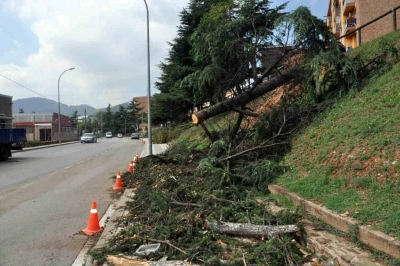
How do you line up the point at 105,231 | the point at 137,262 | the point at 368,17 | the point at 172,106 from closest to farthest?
the point at 137,262
the point at 105,231
the point at 368,17
the point at 172,106

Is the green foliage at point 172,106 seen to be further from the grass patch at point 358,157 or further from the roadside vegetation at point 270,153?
the grass patch at point 358,157

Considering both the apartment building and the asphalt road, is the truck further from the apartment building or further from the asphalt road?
the apartment building

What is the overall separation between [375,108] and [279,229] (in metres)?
3.60

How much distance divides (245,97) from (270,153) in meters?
3.01

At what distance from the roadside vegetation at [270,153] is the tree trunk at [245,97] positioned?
3cm

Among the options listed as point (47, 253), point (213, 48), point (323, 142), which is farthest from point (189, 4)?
point (47, 253)

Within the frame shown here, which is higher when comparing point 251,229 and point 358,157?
point 358,157

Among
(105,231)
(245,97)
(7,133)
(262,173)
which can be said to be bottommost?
(105,231)

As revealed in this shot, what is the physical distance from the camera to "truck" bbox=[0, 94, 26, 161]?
69.4 ft

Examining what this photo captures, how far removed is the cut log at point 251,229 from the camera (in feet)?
14.9

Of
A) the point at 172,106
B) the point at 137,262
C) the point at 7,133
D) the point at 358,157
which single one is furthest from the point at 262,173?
the point at 172,106

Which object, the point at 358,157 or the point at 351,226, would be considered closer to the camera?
the point at 351,226

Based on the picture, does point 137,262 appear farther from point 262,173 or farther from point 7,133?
point 7,133

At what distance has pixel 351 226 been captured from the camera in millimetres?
4195
